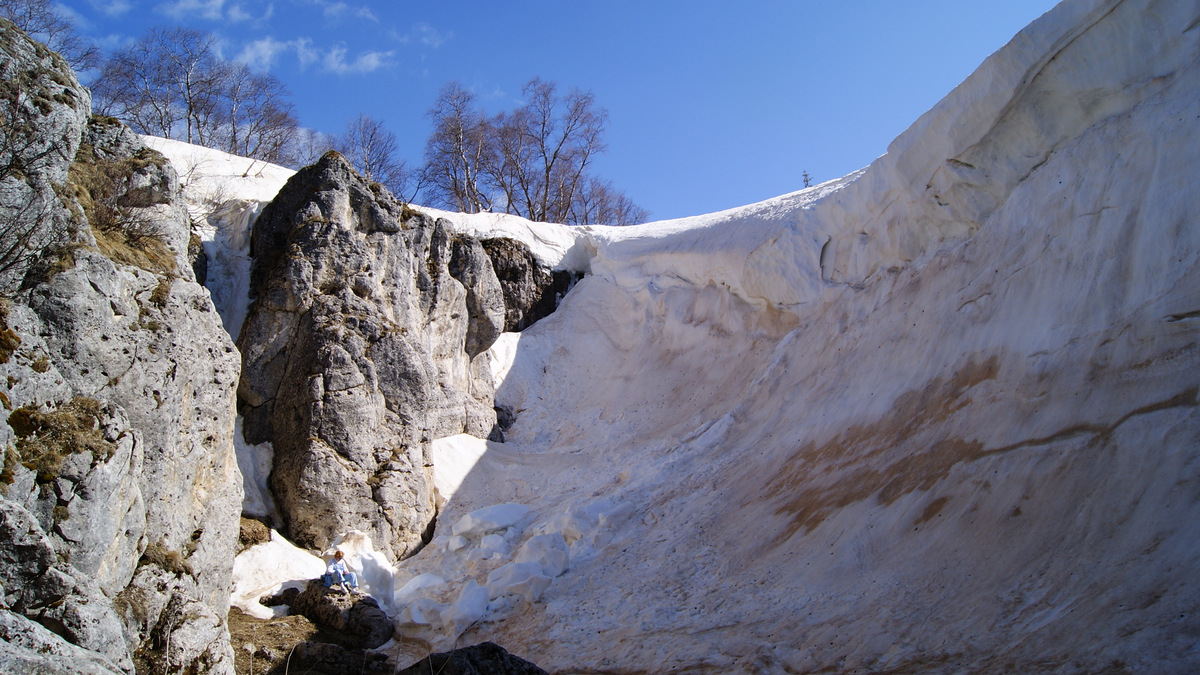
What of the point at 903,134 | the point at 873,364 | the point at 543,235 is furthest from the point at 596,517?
the point at 543,235

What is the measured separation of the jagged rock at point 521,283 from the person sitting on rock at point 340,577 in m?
8.86

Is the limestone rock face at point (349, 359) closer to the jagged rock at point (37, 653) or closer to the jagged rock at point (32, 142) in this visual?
the jagged rock at point (32, 142)

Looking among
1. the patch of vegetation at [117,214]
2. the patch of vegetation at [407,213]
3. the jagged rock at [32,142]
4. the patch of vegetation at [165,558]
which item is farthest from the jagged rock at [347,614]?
the patch of vegetation at [407,213]

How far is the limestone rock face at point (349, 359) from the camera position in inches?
499

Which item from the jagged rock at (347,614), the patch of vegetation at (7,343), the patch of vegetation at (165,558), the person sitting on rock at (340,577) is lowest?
the jagged rock at (347,614)

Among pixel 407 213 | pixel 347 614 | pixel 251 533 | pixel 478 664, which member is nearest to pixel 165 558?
pixel 478 664

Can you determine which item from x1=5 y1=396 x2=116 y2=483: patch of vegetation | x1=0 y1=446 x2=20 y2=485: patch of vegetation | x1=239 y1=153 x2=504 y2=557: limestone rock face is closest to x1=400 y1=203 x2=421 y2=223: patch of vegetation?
x1=239 y1=153 x2=504 y2=557: limestone rock face

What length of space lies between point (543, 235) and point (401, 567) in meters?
10.5

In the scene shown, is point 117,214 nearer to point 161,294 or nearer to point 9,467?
point 161,294

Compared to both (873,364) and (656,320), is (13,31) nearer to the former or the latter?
(873,364)

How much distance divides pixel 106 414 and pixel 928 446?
8.40 meters

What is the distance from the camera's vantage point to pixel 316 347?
13133mm

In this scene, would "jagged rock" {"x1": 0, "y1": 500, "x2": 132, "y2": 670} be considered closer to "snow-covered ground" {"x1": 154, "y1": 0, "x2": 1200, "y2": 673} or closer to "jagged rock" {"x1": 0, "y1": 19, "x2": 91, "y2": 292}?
"jagged rock" {"x1": 0, "y1": 19, "x2": 91, "y2": 292}

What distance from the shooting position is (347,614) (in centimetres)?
1040
